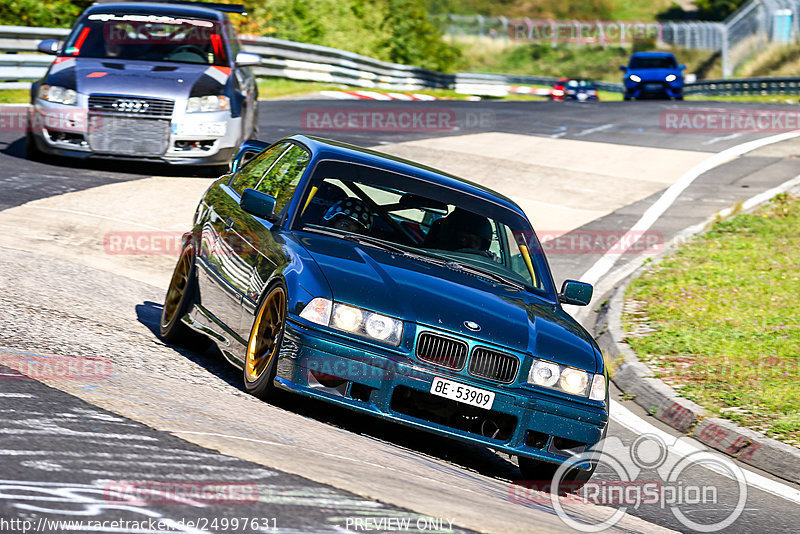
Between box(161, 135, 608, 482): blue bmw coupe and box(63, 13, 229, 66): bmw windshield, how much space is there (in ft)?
23.5

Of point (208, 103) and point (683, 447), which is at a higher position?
point (208, 103)

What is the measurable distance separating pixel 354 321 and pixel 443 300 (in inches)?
20.9

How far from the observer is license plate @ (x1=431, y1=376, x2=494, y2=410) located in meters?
6.07

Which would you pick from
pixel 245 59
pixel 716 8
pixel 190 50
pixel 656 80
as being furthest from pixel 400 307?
pixel 716 8

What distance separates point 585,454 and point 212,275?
258 centimetres

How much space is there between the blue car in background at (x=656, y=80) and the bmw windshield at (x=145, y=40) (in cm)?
2488

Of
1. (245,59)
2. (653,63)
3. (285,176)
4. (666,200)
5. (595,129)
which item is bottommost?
(666,200)

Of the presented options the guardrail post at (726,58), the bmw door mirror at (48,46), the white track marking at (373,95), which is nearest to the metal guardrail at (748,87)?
the guardrail post at (726,58)

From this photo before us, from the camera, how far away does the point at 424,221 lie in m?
7.45

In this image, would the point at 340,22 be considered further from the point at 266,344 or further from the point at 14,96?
the point at 266,344

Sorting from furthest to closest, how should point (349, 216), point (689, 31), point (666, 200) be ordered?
point (689, 31) < point (666, 200) < point (349, 216)

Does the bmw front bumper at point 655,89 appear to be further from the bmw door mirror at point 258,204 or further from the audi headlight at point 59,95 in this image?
the bmw door mirror at point 258,204

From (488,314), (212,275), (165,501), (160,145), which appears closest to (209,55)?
(160,145)

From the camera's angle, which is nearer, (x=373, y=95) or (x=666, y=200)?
(x=666, y=200)
